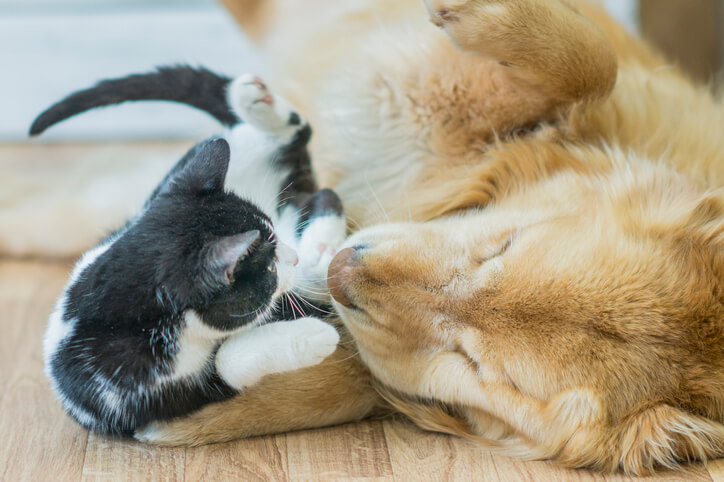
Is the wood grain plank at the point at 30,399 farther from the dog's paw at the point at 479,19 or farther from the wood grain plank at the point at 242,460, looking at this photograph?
the dog's paw at the point at 479,19

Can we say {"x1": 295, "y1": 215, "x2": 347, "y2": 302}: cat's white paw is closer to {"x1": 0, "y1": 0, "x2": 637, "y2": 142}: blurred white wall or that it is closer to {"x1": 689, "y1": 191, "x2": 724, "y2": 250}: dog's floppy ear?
{"x1": 689, "y1": 191, "x2": 724, "y2": 250}: dog's floppy ear

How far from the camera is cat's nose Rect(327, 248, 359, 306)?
1320mm

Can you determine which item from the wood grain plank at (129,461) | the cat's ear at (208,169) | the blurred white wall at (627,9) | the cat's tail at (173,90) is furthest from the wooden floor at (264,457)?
the blurred white wall at (627,9)

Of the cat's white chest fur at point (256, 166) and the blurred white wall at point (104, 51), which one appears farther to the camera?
the blurred white wall at point (104, 51)

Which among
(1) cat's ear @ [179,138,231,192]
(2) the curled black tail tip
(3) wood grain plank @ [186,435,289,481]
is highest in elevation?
(1) cat's ear @ [179,138,231,192]

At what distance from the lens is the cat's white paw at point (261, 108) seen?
1.62 metres

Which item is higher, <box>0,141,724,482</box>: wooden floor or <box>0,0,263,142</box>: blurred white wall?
<box>0,141,724,482</box>: wooden floor

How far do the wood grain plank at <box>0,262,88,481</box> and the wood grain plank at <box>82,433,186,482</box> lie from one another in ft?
0.08

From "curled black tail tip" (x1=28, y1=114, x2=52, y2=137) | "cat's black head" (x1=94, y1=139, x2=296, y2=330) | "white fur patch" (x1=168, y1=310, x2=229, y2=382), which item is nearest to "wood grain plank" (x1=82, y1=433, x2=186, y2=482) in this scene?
"white fur patch" (x1=168, y1=310, x2=229, y2=382)

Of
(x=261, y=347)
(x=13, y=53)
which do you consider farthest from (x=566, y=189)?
(x=13, y=53)

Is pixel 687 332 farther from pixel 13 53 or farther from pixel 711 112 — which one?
pixel 13 53

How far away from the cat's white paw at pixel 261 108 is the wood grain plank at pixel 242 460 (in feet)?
2.35

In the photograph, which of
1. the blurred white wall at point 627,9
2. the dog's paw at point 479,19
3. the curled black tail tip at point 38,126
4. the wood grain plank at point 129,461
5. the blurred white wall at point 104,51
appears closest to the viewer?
the wood grain plank at point 129,461

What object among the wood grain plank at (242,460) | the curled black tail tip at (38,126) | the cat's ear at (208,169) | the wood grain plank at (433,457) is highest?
the cat's ear at (208,169)
